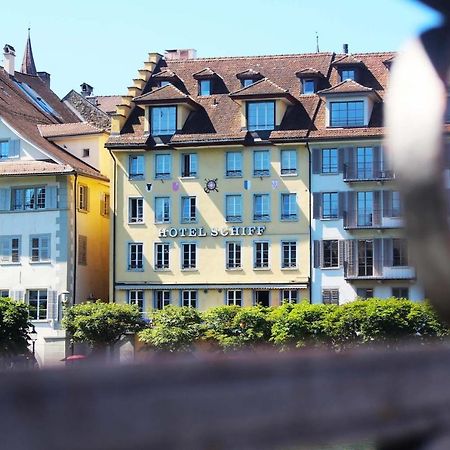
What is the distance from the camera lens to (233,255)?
63.5 metres

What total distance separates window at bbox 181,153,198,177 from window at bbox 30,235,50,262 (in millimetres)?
7926

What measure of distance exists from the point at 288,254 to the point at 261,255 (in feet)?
4.67

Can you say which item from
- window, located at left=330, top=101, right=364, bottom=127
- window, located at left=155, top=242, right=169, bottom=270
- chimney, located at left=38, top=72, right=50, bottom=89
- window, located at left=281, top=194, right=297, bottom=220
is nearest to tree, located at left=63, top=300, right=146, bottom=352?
window, located at left=155, top=242, right=169, bottom=270

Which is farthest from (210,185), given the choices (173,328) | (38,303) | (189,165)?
(38,303)

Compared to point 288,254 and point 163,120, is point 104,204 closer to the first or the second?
point 163,120

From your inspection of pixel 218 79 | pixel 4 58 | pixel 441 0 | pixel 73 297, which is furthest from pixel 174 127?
pixel 441 0

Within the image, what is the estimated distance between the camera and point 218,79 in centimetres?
6856

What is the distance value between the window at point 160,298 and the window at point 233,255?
11.8 ft

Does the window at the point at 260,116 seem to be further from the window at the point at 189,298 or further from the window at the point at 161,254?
the window at the point at 189,298

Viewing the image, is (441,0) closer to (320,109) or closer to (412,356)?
(412,356)

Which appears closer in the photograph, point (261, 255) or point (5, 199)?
point (261, 255)

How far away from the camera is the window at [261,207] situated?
63.2 m

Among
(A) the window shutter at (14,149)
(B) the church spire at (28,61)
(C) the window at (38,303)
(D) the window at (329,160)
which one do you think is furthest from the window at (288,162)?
(B) the church spire at (28,61)

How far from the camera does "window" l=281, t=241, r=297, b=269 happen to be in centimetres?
6241
